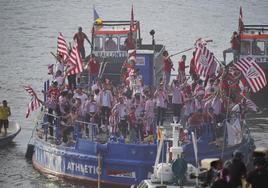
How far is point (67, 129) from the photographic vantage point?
41719 mm

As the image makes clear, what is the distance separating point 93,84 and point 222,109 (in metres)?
6.99

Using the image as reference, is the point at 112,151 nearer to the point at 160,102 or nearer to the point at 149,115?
the point at 149,115

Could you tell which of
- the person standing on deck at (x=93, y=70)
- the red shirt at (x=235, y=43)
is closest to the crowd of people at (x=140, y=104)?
the person standing on deck at (x=93, y=70)

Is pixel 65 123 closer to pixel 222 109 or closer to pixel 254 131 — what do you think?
pixel 222 109

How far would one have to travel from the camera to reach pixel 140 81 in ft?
142

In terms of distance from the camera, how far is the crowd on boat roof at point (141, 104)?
40281 mm

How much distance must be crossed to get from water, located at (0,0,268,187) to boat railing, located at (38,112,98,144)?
4882mm

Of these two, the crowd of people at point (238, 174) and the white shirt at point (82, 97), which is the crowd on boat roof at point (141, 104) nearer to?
the white shirt at point (82, 97)

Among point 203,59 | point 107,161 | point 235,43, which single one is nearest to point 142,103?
point 107,161

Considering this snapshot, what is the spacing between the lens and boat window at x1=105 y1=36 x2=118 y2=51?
56469 mm

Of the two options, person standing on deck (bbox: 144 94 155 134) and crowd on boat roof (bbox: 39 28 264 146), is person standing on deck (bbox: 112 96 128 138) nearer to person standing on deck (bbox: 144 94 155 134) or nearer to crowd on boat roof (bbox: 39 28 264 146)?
crowd on boat roof (bbox: 39 28 264 146)

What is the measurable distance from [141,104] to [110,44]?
53.7 ft

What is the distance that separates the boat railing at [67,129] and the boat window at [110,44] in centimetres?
1309

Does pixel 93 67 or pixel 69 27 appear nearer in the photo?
pixel 93 67
